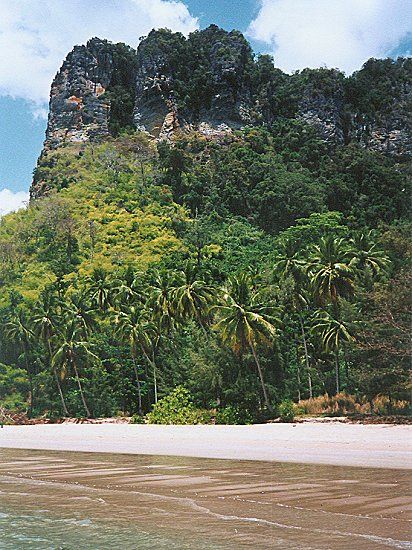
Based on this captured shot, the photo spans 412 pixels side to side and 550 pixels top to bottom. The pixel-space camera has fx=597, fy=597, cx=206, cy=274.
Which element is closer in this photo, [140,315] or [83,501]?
[83,501]

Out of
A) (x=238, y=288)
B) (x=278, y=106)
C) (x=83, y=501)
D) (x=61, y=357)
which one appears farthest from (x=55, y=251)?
(x=83, y=501)

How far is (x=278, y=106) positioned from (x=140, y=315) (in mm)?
56594

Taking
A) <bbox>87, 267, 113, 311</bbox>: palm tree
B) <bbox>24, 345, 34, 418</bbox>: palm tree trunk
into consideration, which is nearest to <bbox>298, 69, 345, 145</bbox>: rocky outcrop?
<bbox>87, 267, 113, 311</bbox>: palm tree

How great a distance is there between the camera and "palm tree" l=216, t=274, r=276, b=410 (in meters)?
32.4

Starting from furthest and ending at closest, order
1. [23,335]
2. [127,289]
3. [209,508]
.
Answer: [23,335], [127,289], [209,508]

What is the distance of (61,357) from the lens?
41188mm

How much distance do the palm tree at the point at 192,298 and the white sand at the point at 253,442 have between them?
986cm

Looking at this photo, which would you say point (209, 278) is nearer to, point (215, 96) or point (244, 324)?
point (244, 324)

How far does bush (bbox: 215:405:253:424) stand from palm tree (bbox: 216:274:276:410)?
57.1 inches

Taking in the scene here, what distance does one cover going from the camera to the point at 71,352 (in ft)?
135

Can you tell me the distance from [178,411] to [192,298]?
27.9ft

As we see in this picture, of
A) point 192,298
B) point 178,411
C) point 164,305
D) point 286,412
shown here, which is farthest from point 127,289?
point 286,412

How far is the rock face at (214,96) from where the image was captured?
8494 cm

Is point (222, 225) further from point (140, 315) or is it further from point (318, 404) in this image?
point (318, 404)
